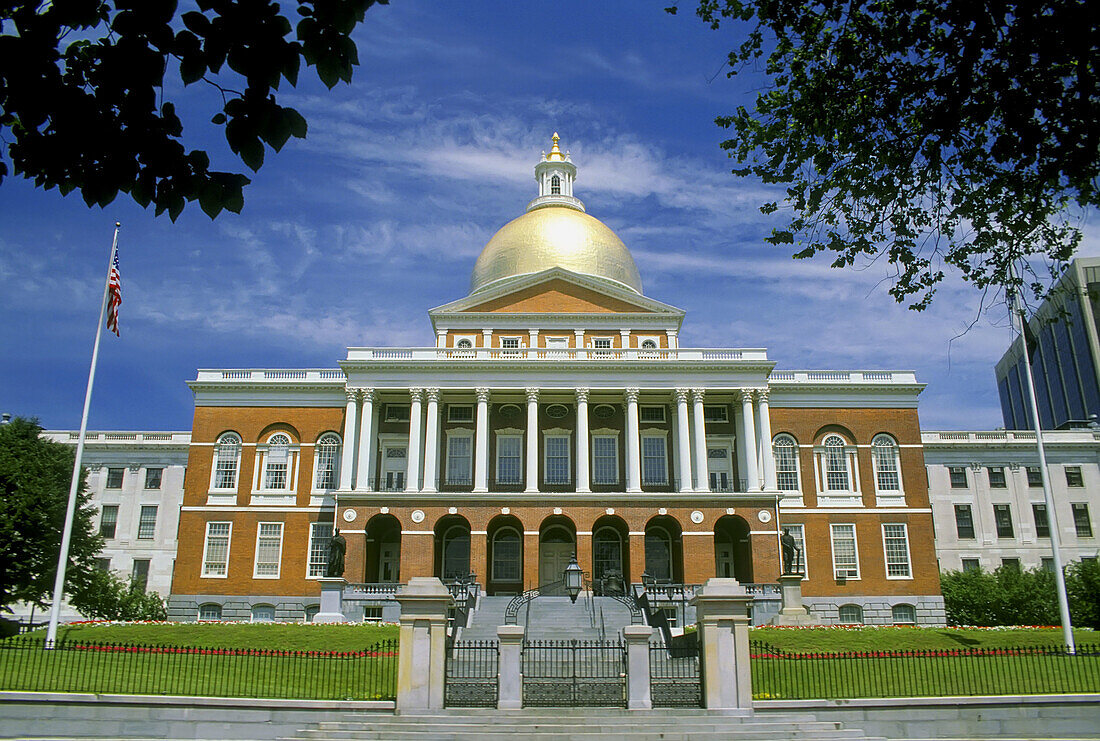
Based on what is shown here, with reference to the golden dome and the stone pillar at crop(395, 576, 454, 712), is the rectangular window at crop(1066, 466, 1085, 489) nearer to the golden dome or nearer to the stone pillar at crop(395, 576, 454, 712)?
the golden dome

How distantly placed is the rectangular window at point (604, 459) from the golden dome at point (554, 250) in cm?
1096

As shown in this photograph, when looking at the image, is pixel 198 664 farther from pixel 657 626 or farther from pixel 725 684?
pixel 657 626

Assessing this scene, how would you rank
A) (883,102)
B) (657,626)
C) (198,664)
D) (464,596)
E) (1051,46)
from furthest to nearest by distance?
1. (464,596)
2. (657,626)
3. (198,664)
4. (883,102)
5. (1051,46)

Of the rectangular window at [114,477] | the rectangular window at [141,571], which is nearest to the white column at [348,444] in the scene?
the rectangular window at [141,571]

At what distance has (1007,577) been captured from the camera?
5156 centimetres

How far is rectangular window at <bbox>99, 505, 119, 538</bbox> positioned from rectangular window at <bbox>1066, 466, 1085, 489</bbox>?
60985 millimetres

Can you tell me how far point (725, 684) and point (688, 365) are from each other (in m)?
33.1

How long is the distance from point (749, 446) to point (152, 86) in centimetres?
4562

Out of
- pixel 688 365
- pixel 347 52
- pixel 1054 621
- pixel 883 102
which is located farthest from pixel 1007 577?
pixel 347 52

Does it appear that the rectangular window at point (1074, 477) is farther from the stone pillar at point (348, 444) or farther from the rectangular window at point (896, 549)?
the stone pillar at point (348, 444)

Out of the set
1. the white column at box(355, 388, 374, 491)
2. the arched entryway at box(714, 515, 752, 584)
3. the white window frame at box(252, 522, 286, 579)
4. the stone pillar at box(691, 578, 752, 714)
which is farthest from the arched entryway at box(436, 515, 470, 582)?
the stone pillar at box(691, 578, 752, 714)

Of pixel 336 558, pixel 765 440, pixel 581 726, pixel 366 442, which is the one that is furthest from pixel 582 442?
pixel 581 726

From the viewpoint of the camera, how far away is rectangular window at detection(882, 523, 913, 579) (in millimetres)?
50750

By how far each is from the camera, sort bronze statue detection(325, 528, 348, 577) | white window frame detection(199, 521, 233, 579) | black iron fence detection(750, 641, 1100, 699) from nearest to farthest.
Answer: black iron fence detection(750, 641, 1100, 699) → bronze statue detection(325, 528, 348, 577) → white window frame detection(199, 521, 233, 579)
